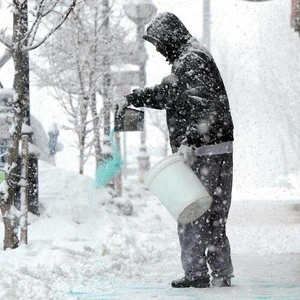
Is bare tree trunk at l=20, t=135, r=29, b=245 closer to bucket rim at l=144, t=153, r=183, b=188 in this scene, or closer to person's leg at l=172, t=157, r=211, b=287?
person's leg at l=172, t=157, r=211, b=287

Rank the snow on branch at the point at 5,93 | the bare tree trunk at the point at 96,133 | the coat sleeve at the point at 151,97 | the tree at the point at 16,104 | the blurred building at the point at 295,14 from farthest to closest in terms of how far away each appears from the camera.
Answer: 1. the bare tree trunk at the point at 96,133
2. the blurred building at the point at 295,14
3. the snow on branch at the point at 5,93
4. the tree at the point at 16,104
5. the coat sleeve at the point at 151,97

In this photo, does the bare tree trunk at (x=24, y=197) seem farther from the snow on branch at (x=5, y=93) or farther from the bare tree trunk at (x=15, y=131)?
the snow on branch at (x=5, y=93)

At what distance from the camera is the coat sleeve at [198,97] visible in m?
4.94

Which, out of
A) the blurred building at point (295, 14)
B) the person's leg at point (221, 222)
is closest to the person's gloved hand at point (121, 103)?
the person's leg at point (221, 222)

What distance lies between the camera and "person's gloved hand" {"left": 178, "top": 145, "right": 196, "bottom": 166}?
488 centimetres

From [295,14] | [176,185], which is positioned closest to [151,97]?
[176,185]

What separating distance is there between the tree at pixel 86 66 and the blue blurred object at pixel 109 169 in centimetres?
30

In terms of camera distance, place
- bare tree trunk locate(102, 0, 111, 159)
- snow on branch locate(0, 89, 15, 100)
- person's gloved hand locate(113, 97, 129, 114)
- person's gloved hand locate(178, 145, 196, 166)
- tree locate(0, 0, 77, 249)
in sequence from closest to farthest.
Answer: person's gloved hand locate(178, 145, 196, 166)
person's gloved hand locate(113, 97, 129, 114)
tree locate(0, 0, 77, 249)
snow on branch locate(0, 89, 15, 100)
bare tree trunk locate(102, 0, 111, 159)

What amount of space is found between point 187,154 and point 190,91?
41cm

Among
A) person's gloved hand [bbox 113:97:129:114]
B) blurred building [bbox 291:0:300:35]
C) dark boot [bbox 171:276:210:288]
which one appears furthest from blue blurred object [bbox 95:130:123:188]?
dark boot [bbox 171:276:210:288]

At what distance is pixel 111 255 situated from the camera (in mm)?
6578

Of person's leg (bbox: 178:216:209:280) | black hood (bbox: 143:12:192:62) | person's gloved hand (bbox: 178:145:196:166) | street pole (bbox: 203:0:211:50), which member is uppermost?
street pole (bbox: 203:0:211:50)

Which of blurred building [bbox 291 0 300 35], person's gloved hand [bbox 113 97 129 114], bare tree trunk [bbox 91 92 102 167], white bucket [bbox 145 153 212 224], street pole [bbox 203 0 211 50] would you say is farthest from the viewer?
street pole [bbox 203 0 211 50]

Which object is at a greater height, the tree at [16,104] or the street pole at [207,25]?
the street pole at [207,25]
